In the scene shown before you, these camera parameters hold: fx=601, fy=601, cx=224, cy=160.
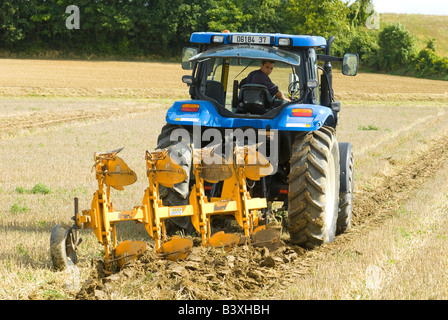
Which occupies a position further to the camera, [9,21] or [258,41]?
[9,21]

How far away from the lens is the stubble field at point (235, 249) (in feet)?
15.4

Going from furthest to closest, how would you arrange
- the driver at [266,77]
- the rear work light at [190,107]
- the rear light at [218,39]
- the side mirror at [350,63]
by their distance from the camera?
1. the side mirror at [350,63]
2. the driver at [266,77]
3. the rear light at [218,39]
4. the rear work light at [190,107]

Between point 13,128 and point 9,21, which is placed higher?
point 9,21

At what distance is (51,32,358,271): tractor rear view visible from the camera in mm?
5219

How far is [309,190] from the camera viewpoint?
5.54 metres

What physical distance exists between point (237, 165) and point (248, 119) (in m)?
0.72

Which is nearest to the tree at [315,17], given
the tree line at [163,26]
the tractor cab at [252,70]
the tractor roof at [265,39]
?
the tree line at [163,26]

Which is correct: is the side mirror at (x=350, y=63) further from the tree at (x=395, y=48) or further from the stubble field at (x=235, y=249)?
the tree at (x=395, y=48)

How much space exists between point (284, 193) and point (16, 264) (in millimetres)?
2718

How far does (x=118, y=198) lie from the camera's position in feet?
27.8

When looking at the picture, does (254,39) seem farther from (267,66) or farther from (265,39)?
(267,66)

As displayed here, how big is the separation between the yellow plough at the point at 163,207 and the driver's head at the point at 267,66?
142 cm

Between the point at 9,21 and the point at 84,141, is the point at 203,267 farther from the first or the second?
the point at 9,21

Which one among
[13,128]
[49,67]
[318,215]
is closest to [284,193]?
[318,215]
